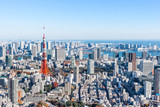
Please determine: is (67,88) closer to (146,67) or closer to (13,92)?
(13,92)

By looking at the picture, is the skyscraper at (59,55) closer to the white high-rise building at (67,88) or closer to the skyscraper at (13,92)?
the white high-rise building at (67,88)

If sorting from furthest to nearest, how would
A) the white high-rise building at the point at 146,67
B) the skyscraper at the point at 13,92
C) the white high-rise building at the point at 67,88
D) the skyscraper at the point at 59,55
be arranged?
the skyscraper at the point at 59,55 → the white high-rise building at the point at 146,67 → the white high-rise building at the point at 67,88 → the skyscraper at the point at 13,92

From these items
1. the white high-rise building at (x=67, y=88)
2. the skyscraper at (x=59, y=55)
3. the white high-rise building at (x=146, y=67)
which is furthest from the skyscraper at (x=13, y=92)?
the skyscraper at (x=59, y=55)

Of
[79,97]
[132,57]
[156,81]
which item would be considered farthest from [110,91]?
[132,57]

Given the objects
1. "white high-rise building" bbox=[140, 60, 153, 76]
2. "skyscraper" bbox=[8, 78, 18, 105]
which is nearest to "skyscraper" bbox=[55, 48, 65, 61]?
"white high-rise building" bbox=[140, 60, 153, 76]

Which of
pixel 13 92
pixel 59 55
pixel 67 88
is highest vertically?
pixel 59 55

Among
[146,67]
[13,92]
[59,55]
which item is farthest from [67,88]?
[59,55]

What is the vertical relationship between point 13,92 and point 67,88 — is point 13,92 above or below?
above

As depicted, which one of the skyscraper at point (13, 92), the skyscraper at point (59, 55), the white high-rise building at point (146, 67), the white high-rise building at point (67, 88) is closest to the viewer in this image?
the skyscraper at point (13, 92)

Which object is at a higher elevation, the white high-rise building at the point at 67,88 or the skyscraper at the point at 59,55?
the skyscraper at the point at 59,55

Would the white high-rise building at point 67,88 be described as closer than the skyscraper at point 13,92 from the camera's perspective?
No

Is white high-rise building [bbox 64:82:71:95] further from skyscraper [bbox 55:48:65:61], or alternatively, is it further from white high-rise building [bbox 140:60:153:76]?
skyscraper [bbox 55:48:65:61]
